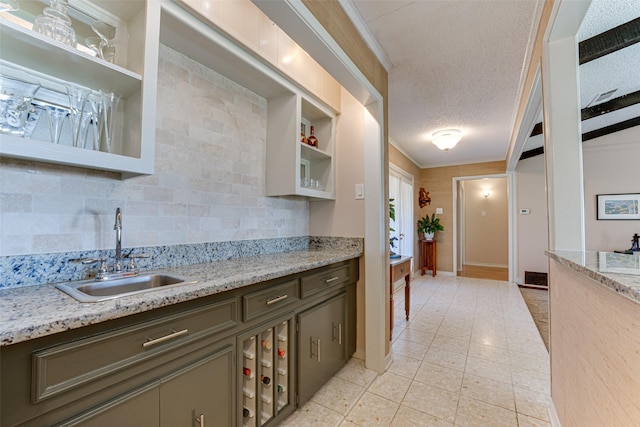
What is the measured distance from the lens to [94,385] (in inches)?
31.0

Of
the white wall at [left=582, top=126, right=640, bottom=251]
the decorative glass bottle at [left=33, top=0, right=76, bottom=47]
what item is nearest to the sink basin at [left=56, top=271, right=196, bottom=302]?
the decorative glass bottle at [left=33, top=0, right=76, bottom=47]

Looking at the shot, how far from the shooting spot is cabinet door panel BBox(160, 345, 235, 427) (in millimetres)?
985

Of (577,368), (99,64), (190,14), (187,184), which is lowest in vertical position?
(577,368)

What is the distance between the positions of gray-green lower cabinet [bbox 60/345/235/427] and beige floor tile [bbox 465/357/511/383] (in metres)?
1.85

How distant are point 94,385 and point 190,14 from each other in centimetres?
155

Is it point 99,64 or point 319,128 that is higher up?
point 319,128

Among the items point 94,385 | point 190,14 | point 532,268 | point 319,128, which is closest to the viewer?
point 94,385

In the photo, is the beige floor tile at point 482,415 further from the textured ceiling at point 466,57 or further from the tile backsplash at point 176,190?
the textured ceiling at point 466,57

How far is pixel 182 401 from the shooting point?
40.3 inches

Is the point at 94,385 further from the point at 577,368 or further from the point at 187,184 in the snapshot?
the point at 577,368

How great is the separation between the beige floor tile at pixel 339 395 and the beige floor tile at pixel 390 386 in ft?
0.35

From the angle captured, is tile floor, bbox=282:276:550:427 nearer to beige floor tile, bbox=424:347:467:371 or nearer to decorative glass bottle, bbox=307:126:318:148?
beige floor tile, bbox=424:347:467:371

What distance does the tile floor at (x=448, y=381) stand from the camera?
5.27 feet

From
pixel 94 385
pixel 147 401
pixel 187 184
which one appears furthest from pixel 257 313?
pixel 187 184
